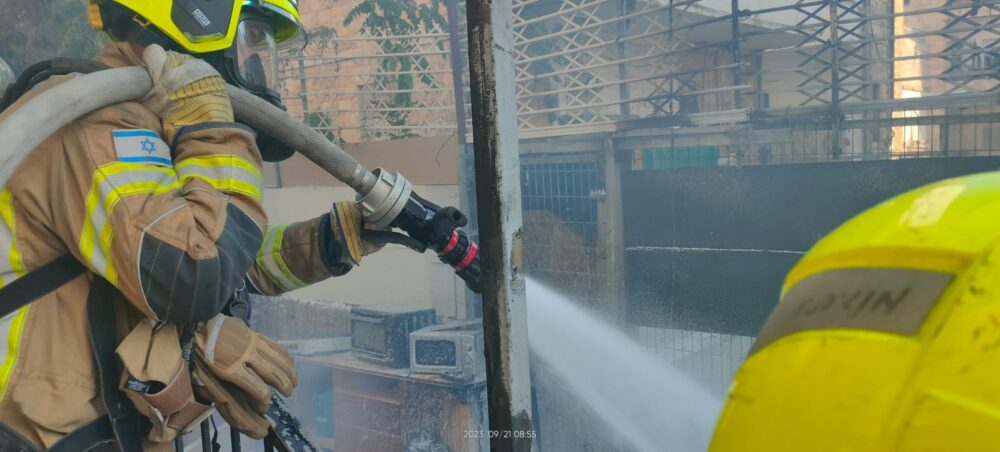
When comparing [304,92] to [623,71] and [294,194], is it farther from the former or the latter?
[623,71]

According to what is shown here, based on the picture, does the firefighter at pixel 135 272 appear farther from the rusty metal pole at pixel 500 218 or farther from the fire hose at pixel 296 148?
the rusty metal pole at pixel 500 218

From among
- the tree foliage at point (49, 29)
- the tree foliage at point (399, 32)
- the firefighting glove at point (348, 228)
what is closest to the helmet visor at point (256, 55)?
the firefighting glove at point (348, 228)

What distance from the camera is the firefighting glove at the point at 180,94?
1746 mm

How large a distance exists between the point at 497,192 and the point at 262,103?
2.58 ft

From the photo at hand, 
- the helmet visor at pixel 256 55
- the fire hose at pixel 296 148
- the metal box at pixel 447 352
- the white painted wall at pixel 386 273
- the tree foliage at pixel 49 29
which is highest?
the tree foliage at pixel 49 29

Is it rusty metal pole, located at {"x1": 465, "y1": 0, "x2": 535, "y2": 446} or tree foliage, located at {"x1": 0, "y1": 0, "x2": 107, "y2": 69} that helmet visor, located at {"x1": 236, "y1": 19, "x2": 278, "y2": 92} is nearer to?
rusty metal pole, located at {"x1": 465, "y1": 0, "x2": 535, "y2": 446}

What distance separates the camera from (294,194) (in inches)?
301

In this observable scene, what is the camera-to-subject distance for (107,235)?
1595mm

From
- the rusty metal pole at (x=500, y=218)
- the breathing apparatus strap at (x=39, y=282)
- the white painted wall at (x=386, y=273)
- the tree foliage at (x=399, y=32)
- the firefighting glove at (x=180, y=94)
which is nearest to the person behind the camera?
the rusty metal pole at (x=500, y=218)

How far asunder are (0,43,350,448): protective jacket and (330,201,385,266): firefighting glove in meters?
0.47

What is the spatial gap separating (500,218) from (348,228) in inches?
35.6

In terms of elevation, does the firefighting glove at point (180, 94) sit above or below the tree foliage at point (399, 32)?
below

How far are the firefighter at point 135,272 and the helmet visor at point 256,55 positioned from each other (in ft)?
0.89

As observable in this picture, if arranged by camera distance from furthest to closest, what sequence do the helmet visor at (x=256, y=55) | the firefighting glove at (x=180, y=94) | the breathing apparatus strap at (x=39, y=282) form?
1. the helmet visor at (x=256, y=55)
2. the firefighting glove at (x=180, y=94)
3. the breathing apparatus strap at (x=39, y=282)
